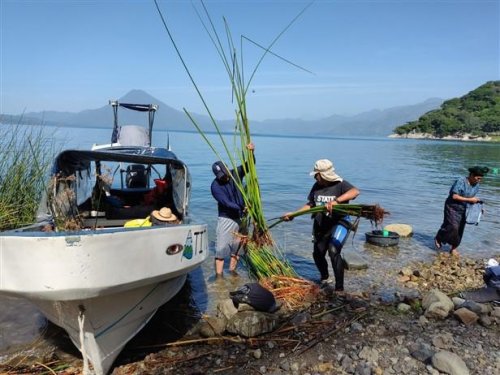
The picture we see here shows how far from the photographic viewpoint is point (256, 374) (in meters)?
4.04

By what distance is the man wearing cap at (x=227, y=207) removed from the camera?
660 centimetres

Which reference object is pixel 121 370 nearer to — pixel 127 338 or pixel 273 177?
pixel 127 338

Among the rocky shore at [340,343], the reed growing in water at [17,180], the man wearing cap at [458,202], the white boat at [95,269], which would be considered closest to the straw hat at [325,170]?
the rocky shore at [340,343]

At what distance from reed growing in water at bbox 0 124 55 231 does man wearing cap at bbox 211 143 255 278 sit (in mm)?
3209

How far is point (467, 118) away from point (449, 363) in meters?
134

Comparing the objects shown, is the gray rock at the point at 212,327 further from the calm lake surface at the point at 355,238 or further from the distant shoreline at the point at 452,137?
the distant shoreline at the point at 452,137

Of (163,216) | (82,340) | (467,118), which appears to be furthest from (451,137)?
(82,340)

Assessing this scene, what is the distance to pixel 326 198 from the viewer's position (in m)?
5.93

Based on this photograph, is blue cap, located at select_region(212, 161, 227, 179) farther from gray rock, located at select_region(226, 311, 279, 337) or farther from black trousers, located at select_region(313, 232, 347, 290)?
gray rock, located at select_region(226, 311, 279, 337)

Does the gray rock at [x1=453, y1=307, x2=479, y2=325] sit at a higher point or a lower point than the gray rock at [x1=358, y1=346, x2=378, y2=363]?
higher

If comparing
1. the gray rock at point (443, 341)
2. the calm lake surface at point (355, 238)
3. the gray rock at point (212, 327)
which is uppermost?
the gray rock at point (443, 341)

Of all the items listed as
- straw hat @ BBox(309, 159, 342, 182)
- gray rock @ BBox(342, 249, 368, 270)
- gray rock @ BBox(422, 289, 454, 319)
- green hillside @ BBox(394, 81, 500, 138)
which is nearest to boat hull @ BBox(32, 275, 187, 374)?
straw hat @ BBox(309, 159, 342, 182)

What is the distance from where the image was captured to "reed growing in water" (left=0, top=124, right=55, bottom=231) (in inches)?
297

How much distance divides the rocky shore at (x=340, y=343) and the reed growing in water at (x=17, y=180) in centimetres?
373
